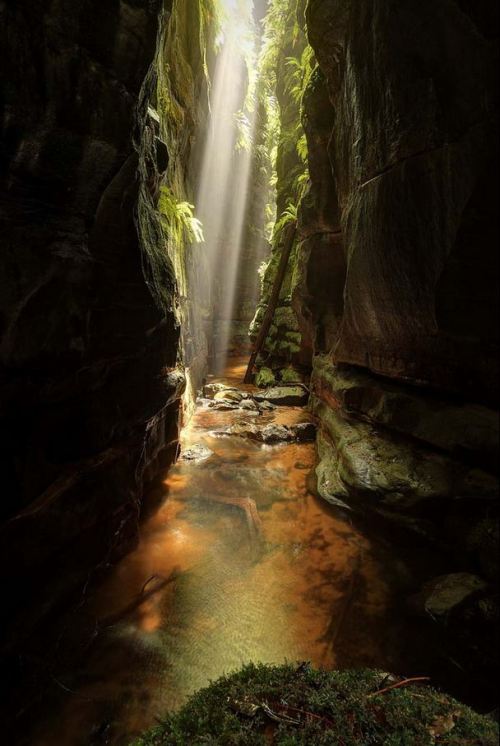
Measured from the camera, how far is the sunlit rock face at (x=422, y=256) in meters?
3.29

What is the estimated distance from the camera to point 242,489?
233 inches

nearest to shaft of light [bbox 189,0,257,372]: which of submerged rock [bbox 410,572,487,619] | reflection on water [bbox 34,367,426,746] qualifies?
reflection on water [bbox 34,367,426,746]

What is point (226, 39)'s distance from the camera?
13.5 metres

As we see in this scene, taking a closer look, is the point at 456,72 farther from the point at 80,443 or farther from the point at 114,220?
the point at 80,443

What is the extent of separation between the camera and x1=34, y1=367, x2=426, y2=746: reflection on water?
274 centimetres

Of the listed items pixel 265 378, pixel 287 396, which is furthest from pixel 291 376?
pixel 287 396

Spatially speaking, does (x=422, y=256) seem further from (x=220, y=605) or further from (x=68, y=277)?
(x=220, y=605)

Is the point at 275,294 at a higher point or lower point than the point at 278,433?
higher

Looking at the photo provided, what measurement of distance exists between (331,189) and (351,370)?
4.36 metres

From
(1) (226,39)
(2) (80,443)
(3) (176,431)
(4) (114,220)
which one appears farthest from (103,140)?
(1) (226,39)

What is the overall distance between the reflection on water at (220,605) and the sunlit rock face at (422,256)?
0.87m

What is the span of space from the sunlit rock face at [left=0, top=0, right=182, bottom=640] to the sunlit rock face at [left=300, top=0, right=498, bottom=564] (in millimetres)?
2840

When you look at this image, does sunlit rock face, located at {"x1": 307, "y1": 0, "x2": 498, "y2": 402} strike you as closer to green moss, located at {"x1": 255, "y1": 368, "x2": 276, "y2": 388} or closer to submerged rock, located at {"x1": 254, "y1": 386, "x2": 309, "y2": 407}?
submerged rock, located at {"x1": 254, "y1": 386, "x2": 309, "y2": 407}

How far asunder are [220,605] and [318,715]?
59.3 inches
